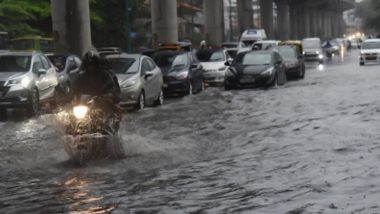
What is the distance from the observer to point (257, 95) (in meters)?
23.3

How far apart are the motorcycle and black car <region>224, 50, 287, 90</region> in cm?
1585

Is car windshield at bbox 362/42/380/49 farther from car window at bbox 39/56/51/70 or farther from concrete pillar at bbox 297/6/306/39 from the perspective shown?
concrete pillar at bbox 297/6/306/39

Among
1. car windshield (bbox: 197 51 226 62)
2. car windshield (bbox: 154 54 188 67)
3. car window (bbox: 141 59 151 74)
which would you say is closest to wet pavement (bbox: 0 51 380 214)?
car window (bbox: 141 59 151 74)

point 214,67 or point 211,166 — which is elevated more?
point 214,67

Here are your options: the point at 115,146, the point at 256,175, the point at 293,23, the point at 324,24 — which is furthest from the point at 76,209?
the point at 324,24

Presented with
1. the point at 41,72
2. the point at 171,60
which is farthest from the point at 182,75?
the point at 41,72

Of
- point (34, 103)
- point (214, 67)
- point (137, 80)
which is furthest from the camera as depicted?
point (214, 67)

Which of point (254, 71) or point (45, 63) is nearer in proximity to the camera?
point (45, 63)

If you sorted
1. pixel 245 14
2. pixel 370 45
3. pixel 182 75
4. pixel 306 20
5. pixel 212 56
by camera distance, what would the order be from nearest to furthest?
pixel 182 75 < pixel 212 56 < pixel 370 45 < pixel 245 14 < pixel 306 20

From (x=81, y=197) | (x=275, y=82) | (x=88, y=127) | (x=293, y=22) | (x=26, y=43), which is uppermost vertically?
(x=293, y=22)

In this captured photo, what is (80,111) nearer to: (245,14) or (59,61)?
(59,61)

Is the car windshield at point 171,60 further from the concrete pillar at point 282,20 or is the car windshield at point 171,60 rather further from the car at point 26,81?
the concrete pillar at point 282,20

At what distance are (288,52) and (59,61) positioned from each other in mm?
12733

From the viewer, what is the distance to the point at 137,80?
1908cm
